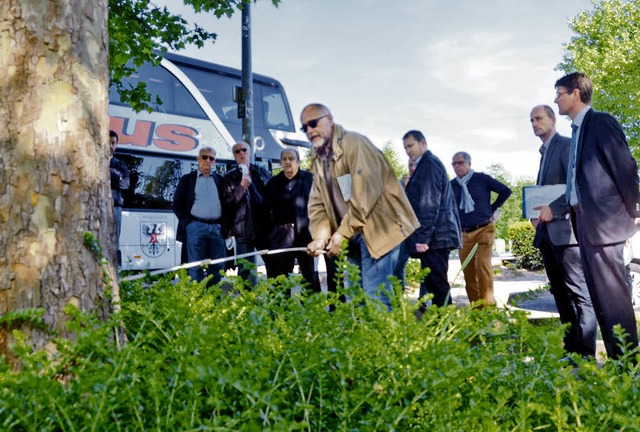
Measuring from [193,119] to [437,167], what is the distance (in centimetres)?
944

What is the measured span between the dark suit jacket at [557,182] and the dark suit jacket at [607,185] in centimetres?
47

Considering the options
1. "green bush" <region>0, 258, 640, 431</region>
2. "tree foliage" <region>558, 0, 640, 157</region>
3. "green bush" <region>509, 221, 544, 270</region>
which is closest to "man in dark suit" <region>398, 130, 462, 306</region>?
"green bush" <region>0, 258, 640, 431</region>

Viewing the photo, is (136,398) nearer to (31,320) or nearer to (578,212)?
(31,320)

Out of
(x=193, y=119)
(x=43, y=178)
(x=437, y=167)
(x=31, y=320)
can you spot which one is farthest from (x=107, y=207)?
(x=193, y=119)

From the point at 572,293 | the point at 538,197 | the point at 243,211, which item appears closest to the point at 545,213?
the point at 538,197

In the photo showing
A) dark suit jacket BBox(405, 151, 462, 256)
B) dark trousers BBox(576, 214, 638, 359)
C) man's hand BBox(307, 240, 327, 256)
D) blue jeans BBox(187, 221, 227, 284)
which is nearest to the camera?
dark trousers BBox(576, 214, 638, 359)

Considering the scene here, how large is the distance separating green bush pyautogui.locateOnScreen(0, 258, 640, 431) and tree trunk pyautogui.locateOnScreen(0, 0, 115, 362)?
0.32 meters

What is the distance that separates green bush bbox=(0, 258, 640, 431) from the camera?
1717mm

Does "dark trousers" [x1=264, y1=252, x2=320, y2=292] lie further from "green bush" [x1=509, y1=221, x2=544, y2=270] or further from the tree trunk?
"green bush" [x1=509, y1=221, x2=544, y2=270]

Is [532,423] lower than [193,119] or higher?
lower

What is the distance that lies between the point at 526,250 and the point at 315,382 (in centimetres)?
2157

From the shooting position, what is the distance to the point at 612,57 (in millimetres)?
28578

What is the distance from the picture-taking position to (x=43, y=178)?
2.63 meters

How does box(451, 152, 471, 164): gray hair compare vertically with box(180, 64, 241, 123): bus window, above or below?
below
